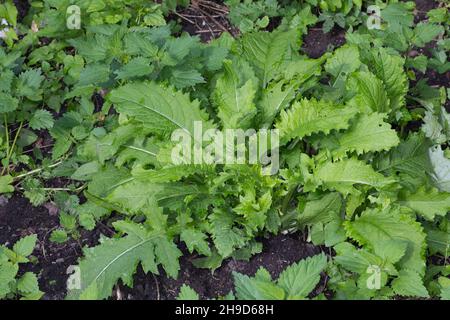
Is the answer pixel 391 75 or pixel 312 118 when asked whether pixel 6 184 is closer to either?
pixel 312 118

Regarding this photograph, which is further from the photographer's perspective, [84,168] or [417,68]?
[417,68]

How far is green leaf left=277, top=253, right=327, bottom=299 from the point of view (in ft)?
8.90

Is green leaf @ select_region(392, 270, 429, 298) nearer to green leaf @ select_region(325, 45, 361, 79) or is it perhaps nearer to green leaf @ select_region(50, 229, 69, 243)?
green leaf @ select_region(325, 45, 361, 79)

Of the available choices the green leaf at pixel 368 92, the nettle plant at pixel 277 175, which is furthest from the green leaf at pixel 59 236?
the green leaf at pixel 368 92

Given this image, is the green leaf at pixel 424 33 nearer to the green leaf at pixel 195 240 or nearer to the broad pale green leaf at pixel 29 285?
the green leaf at pixel 195 240

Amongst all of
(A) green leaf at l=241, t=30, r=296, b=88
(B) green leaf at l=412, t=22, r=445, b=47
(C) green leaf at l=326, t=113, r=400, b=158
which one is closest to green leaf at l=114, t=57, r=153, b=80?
(A) green leaf at l=241, t=30, r=296, b=88

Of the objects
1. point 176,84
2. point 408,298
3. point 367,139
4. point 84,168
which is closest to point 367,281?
point 408,298

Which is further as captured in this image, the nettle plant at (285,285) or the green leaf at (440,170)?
the green leaf at (440,170)

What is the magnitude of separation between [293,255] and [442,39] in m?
2.05

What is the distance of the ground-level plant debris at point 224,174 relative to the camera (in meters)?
3.00

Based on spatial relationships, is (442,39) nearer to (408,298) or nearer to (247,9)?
(247,9)

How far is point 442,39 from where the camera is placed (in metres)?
4.30

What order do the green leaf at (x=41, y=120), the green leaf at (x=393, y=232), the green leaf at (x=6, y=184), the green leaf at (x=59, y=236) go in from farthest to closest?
the green leaf at (x=41, y=120) → the green leaf at (x=6, y=184) → the green leaf at (x=59, y=236) → the green leaf at (x=393, y=232)
